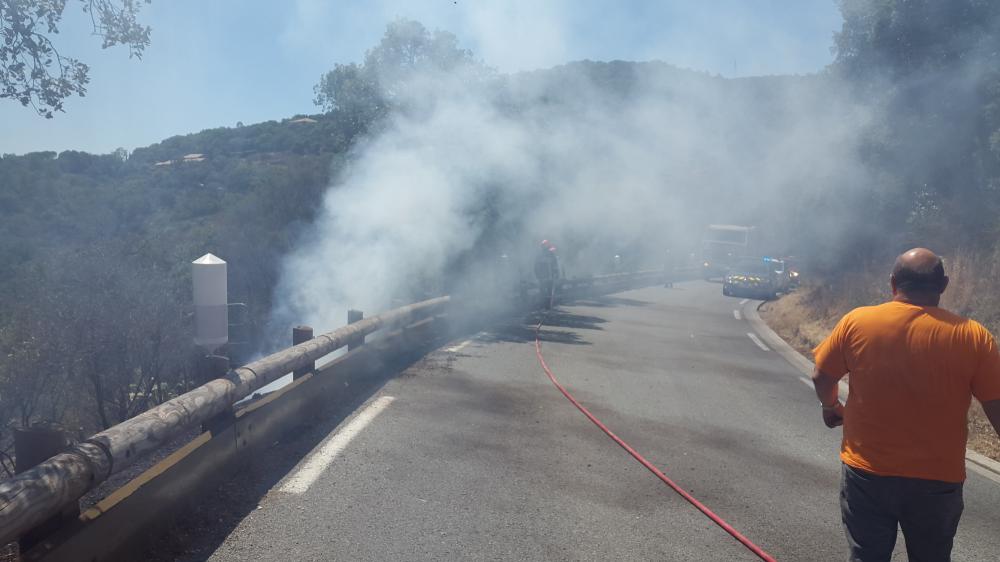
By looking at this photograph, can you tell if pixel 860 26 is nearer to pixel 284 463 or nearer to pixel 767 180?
pixel 767 180

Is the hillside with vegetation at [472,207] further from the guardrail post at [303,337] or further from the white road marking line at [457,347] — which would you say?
the white road marking line at [457,347]

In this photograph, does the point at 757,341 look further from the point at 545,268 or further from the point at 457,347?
the point at 457,347

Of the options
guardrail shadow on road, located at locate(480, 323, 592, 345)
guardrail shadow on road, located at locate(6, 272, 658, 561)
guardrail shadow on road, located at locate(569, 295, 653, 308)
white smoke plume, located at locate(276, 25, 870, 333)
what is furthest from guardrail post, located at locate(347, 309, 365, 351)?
guardrail shadow on road, located at locate(569, 295, 653, 308)

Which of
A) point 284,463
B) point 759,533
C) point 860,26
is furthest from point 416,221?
point 860,26

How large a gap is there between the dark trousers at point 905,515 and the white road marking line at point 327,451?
319 cm

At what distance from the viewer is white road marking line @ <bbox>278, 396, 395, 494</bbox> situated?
4.90 meters

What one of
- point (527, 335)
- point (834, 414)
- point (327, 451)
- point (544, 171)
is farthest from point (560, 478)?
point (544, 171)

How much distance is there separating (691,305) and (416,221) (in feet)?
35.7

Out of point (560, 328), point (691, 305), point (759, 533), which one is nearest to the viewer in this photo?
point (759, 533)

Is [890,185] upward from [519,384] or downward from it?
upward

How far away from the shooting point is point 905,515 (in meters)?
2.97

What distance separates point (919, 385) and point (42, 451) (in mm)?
3550

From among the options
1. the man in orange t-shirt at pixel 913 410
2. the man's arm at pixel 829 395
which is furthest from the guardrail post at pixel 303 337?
the man in orange t-shirt at pixel 913 410

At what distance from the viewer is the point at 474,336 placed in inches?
503
